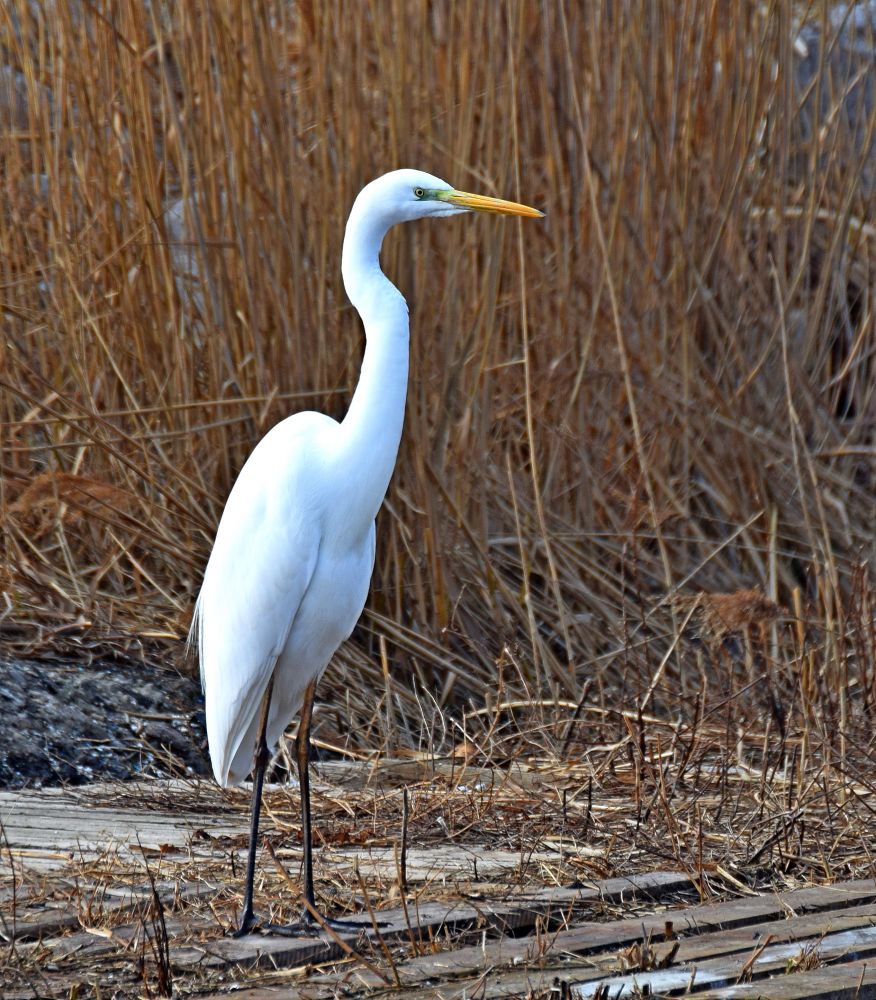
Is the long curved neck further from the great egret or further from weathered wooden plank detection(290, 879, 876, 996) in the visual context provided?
weathered wooden plank detection(290, 879, 876, 996)

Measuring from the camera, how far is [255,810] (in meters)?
2.19

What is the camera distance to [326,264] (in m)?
3.53

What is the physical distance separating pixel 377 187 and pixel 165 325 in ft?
4.60

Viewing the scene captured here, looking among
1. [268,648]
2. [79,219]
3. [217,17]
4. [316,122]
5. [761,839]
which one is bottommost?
[761,839]

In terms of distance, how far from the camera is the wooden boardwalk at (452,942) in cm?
163

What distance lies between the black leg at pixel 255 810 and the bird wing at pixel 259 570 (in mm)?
23

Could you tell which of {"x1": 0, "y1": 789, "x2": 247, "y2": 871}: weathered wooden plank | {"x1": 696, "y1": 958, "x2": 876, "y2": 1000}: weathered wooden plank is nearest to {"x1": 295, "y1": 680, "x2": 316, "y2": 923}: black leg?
{"x1": 0, "y1": 789, "x2": 247, "y2": 871}: weathered wooden plank

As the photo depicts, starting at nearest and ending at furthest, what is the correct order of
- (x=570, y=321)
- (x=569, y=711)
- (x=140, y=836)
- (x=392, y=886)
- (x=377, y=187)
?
(x=392, y=886)
(x=377, y=187)
(x=140, y=836)
(x=569, y=711)
(x=570, y=321)

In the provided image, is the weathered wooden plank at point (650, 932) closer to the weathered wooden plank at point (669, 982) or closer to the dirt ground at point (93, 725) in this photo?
the weathered wooden plank at point (669, 982)

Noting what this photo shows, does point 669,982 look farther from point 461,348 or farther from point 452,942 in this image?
point 461,348

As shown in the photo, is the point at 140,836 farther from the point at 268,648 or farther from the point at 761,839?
the point at 761,839

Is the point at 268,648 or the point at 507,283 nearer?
the point at 268,648

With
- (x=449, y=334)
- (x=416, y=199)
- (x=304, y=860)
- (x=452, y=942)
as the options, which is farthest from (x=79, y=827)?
(x=449, y=334)

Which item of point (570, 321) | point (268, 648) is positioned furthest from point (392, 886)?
point (570, 321)
